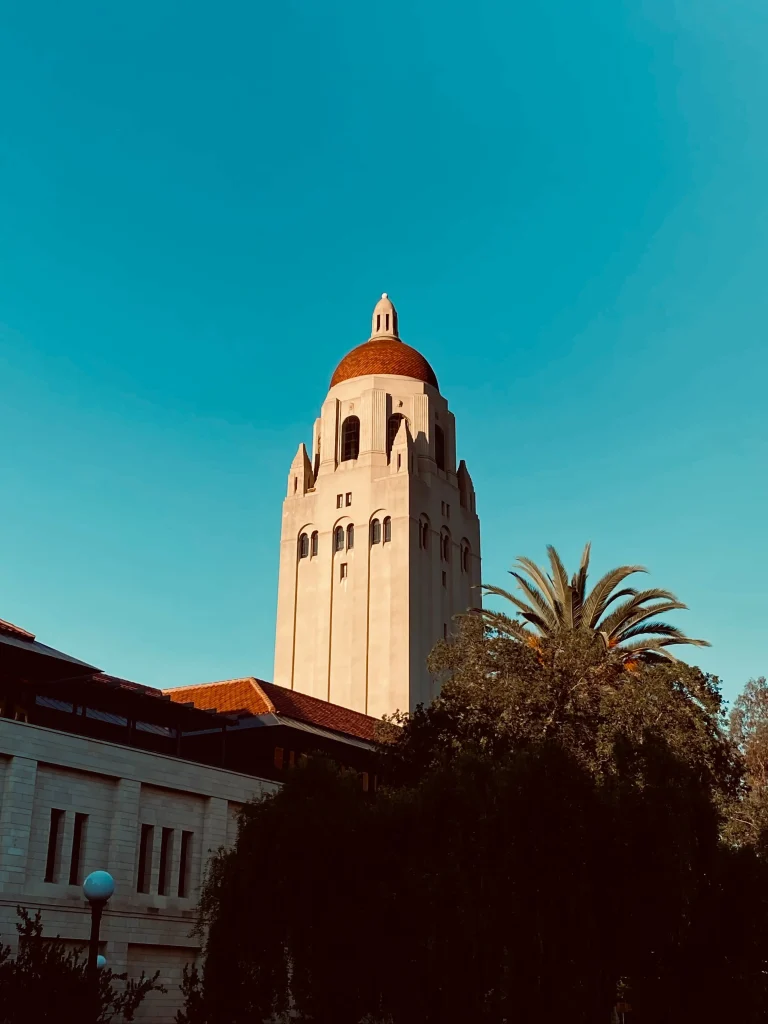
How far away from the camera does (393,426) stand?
66.2m

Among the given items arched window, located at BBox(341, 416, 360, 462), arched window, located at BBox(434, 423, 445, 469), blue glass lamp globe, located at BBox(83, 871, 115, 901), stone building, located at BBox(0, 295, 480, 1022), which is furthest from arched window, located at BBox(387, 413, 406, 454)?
blue glass lamp globe, located at BBox(83, 871, 115, 901)

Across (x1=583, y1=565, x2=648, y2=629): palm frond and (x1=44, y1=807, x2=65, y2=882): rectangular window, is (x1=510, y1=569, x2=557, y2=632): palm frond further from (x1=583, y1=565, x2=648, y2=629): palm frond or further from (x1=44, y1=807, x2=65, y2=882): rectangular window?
(x1=44, y1=807, x2=65, y2=882): rectangular window

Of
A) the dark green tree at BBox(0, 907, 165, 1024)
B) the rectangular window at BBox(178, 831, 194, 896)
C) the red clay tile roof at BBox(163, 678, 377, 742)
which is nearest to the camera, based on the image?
the dark green tree at BBox(0, 907, 165, 1024)

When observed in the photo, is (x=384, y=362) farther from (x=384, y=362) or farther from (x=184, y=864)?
(x=184, y=864)

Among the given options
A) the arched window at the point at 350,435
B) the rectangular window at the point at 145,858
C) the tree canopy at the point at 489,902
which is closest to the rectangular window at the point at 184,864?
the rectangular window at the point at 145,858

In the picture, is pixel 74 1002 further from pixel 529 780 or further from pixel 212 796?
pixel 212 796

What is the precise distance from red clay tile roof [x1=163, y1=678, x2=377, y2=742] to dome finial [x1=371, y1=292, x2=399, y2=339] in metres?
35.0

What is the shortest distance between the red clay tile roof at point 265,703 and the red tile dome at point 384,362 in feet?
96.2

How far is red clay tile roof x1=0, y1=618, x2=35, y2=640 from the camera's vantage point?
28.3 metres

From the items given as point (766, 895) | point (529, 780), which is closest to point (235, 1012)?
point (529, 780)

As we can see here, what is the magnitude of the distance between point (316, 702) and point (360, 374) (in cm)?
2936

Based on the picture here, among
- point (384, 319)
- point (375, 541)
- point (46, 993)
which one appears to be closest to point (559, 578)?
point (46, 993)

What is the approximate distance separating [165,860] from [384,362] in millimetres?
42542

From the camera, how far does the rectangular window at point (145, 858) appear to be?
97.6 feet
